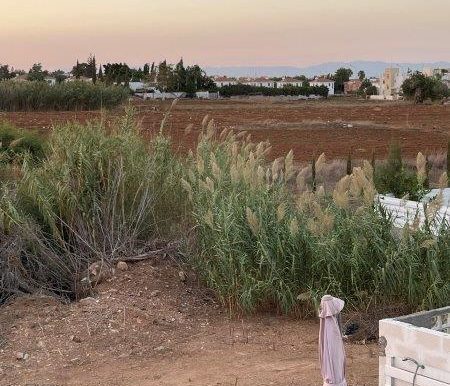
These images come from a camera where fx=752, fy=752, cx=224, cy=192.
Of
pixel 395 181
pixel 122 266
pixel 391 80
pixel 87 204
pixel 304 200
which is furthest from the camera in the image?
pixel 391 80

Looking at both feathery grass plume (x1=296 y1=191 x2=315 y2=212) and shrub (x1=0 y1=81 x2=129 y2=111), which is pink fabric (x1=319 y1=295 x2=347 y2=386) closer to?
feathery grass plume (x1=296 y1=191 x2=315 y2=212)

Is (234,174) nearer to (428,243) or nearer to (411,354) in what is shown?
(428,243)

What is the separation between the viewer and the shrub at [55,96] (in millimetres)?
46875

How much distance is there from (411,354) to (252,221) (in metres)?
2.51

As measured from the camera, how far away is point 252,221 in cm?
648

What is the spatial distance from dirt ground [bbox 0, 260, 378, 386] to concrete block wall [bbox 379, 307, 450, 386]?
3.83ft

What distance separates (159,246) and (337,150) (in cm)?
1889

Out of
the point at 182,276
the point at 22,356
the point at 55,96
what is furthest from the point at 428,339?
the point at 55,96

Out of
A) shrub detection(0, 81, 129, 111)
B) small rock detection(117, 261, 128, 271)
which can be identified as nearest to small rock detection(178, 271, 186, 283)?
small rock detection(117, 261, 128, 271)

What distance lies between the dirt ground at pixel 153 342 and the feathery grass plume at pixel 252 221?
892 millimetres

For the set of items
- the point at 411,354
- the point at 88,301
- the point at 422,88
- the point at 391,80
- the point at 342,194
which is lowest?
the point at 88,301

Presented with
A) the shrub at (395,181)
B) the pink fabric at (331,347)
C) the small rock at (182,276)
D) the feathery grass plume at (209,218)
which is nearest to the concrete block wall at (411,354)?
the pink fabric at (331,347)

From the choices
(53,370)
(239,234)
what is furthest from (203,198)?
(53,370)

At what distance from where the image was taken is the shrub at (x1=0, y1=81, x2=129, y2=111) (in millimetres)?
46875
